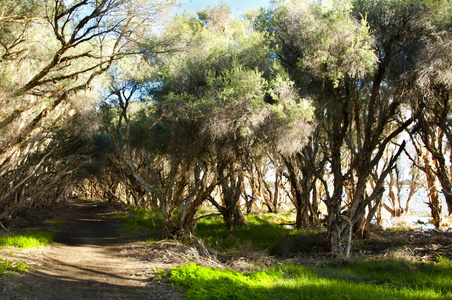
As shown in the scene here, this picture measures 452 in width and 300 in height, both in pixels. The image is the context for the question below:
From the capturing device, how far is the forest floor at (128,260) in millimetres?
5578

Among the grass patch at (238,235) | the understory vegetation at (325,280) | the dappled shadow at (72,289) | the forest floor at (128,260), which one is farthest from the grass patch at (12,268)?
the grass patch at (238,235)

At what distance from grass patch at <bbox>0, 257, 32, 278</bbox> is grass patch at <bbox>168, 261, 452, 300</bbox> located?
305 cm

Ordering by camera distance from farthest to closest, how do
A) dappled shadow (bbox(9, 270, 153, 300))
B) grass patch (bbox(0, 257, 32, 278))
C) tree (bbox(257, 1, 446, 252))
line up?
tree (bbox(257, 1, 446, 252))
grass patch (bbox(0, 257, 32, 278))
dappled shadow (bbox(9, 270, 153, 300))

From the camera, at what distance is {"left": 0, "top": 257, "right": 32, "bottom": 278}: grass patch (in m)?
6.08

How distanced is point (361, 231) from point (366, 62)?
634cm

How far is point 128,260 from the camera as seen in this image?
844 cm

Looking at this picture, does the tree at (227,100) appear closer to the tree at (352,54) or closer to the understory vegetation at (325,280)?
the tree at (352,54)

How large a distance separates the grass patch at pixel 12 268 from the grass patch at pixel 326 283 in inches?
120

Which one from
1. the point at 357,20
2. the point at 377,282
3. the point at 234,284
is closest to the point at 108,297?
the point at 234,284

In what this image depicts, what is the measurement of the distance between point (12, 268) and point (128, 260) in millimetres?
2704

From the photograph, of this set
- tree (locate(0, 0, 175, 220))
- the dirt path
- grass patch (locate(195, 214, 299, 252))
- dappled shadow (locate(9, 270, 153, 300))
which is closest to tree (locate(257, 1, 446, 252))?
grass patch (locate(195, 214, 299, 252))

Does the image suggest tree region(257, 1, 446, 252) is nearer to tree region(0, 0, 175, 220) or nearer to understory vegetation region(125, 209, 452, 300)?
understory vegetation region(125, 209, 452, 300)

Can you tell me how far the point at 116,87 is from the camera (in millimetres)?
13000

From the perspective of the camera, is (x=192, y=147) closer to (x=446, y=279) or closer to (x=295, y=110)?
(x=295, y=110)
